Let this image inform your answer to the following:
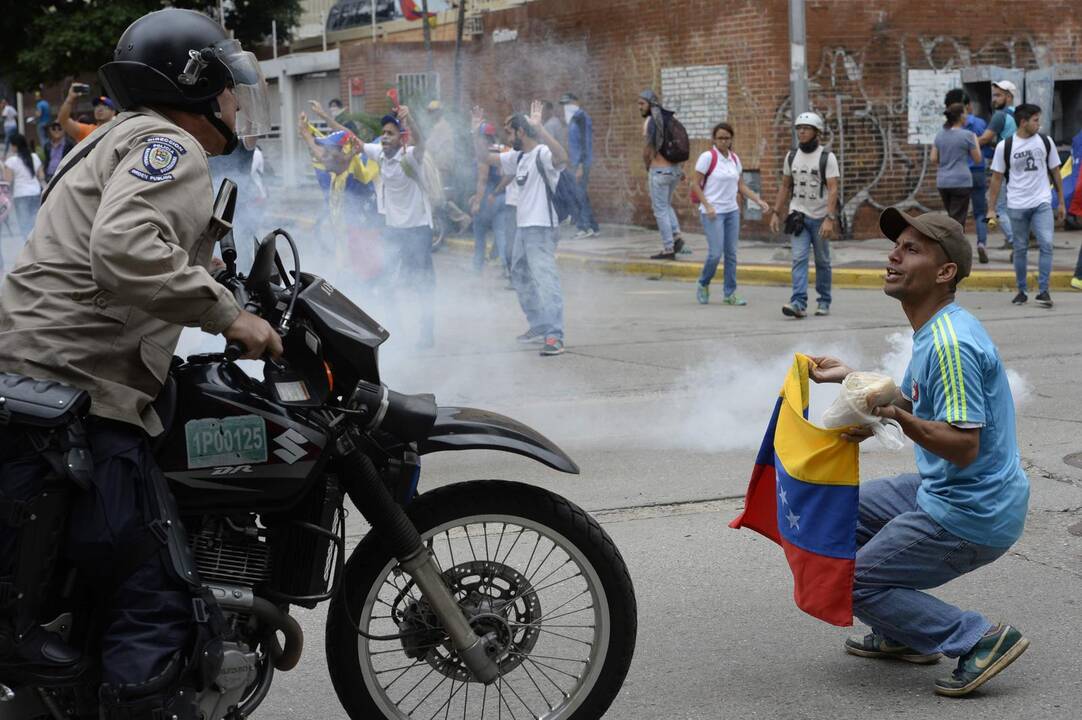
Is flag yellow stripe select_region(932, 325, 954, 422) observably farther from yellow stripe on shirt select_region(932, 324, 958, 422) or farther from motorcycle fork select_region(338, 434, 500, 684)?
motorcycle fork select_region(338, 434, 500, 684)

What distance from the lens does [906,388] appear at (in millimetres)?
4027

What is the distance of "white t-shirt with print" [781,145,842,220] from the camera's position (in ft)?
39.9

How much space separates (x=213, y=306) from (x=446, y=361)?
23.9ft

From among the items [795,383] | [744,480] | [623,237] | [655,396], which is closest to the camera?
[795,383]

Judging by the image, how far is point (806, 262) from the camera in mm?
12219

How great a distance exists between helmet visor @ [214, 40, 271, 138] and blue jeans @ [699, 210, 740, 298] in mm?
10301

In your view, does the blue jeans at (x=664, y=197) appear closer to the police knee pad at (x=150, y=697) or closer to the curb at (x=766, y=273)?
the curb at (x=766, y=273)

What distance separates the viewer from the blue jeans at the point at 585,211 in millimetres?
19531

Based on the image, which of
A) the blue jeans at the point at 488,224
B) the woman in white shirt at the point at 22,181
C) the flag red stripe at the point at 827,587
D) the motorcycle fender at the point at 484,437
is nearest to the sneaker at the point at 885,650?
the flag red stripe at the point at 827,587

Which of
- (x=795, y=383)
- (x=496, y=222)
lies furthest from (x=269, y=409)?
(x=496, y=222)

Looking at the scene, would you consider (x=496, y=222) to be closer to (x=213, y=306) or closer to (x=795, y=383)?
(x=795, y=383)

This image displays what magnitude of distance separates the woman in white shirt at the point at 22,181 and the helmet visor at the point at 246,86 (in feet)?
49.3

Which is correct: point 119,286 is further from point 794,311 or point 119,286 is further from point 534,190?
point 794,311

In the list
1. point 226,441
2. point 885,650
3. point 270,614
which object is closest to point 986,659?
point 885,650
